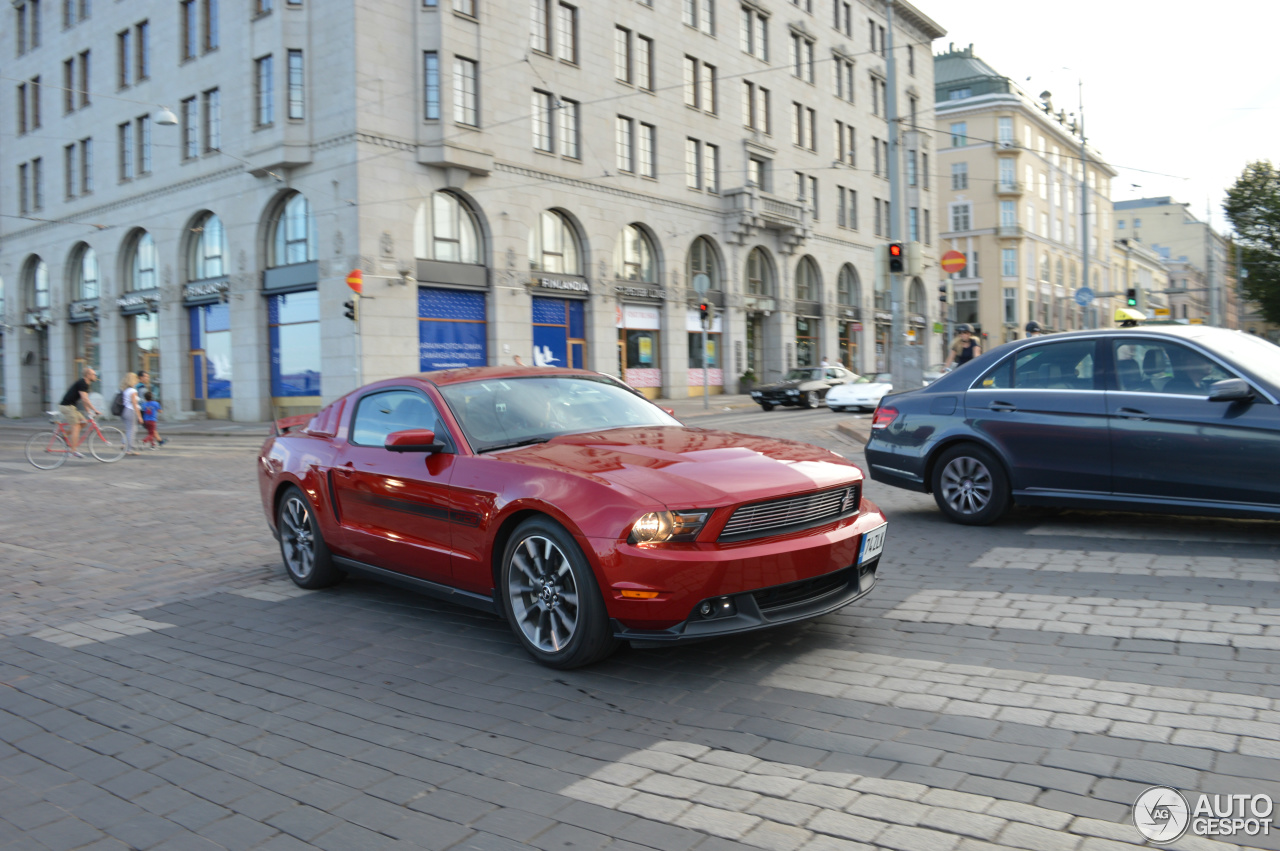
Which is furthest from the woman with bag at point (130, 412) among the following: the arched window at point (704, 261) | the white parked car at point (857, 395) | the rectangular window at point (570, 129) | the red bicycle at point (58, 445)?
the arched window at point (704, 261)

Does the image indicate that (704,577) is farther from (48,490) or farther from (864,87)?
(864,87)

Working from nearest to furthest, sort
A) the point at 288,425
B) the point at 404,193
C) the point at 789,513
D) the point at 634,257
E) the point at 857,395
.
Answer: the point at 789,513
the point at 288,425
the point at 857,395
the point at 404,193
the point at 634,257

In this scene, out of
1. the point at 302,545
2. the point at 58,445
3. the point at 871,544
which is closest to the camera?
the point at 871,544

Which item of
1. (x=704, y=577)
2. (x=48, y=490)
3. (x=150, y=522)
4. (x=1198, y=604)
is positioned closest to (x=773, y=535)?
(x=704, y=577)

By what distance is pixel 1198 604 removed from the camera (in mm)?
5141

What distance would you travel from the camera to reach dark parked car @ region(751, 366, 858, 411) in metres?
29.5

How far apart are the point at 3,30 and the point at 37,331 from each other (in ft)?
44.8

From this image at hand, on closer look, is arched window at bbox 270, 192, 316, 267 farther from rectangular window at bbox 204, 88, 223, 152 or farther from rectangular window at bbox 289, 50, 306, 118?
rectangular window at bbox 204, 88, 223, 152

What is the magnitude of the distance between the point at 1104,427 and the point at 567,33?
3049cm

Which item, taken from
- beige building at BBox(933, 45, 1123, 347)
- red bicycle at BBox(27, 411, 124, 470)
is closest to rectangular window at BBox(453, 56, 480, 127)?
red bicycle at BBox(27, 411, 124, 470)

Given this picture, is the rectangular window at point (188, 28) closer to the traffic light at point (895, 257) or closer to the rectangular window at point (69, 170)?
the rectangular window at point (69, 170)

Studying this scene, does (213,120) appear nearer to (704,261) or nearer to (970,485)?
(704,261)

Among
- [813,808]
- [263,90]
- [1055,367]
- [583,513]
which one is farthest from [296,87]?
[813,808]

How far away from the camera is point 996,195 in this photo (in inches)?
2741
